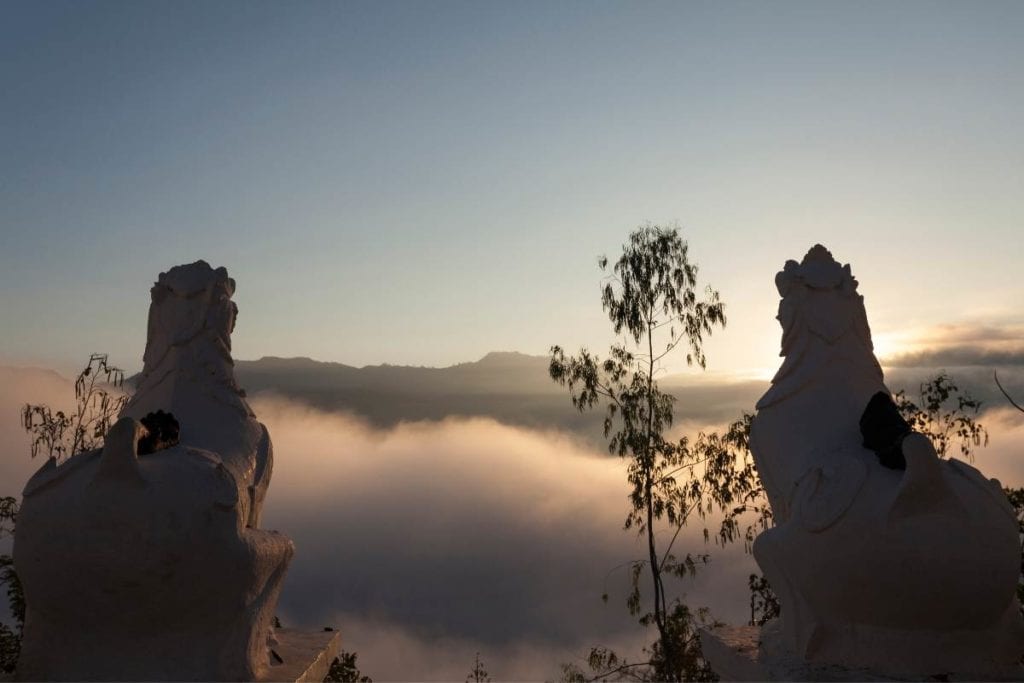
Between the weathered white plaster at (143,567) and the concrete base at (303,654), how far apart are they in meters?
0.15

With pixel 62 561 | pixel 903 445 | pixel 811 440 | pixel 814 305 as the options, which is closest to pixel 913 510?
pixel 903 445

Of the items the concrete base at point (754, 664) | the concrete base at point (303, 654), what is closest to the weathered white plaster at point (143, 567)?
the concrete base at point (303, 654)

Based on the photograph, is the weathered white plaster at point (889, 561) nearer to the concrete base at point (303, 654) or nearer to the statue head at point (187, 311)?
the concrete base at point (303, 654)

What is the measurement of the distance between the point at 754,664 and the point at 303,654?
10.7 ft

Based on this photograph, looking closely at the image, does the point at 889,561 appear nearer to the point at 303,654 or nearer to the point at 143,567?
the point at 303,654

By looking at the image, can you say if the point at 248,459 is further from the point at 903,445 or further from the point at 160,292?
the point at 903,445

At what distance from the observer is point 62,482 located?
15.9ft

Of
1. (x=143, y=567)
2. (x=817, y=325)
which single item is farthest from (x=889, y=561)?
(x=143, y=567)

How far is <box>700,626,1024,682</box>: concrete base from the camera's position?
5.38m

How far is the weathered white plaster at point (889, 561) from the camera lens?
17.1 ft

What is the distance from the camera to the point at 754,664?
5988 millimetres

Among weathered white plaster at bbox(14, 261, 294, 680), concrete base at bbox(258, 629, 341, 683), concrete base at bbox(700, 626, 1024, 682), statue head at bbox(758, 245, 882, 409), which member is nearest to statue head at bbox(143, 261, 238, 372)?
weathered white plaster at bbox(14, 261, 294, 680)

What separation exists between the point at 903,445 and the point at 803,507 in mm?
820

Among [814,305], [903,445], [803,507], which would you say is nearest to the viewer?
[903,445]
